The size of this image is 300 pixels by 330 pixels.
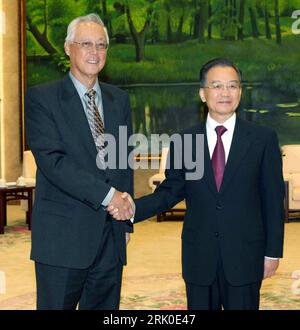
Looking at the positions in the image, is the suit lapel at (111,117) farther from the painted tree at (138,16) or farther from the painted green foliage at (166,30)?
the painted tree at (138,16)

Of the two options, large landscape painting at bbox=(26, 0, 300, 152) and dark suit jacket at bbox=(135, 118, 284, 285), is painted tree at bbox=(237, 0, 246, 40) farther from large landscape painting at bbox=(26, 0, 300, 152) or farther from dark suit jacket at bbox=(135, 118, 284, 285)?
dark suit jacket at bbox=(135, 118, 284, 285)

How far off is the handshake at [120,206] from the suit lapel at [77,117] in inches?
8.7

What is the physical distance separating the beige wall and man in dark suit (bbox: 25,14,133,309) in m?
9.20

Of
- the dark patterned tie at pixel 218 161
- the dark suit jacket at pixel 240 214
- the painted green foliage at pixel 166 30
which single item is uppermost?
the painted green foliage at pixel 166 30

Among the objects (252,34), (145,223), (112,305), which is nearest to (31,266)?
(145,223)

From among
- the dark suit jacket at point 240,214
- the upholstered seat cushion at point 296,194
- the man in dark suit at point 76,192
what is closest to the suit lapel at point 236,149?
the dark suit jacket at point 240,214

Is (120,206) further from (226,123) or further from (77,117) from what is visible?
(226,123)

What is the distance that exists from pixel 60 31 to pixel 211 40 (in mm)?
2656

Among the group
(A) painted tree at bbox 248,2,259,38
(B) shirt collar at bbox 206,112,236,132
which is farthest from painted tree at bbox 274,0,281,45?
(B) shirt collar at bbox 206,112,236,132

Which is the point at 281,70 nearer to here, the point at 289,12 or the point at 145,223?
the point at 289,12

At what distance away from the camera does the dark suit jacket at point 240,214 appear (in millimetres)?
3320

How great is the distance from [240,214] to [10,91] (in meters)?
9.81

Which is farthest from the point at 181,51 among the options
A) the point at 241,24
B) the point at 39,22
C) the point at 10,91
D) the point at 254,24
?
the point at 10,91

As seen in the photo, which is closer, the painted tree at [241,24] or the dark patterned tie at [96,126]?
the dark patterned tie at [96,126]
